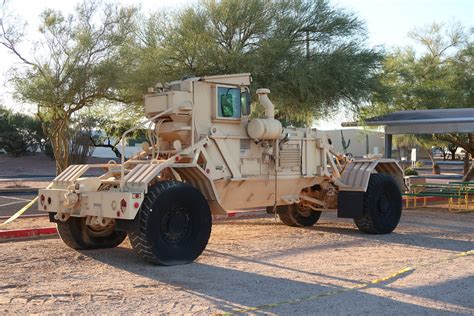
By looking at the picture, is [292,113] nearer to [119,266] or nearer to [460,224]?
[460,224]

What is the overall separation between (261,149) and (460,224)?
6413 millimetres

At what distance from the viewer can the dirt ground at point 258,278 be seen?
6754mm

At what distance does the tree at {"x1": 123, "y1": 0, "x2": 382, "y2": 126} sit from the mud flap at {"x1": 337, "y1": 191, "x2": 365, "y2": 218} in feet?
18.4

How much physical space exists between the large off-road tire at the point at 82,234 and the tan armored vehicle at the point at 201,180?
16mm

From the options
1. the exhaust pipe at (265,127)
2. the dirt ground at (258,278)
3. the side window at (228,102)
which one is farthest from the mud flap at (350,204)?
the side window at (228,102)

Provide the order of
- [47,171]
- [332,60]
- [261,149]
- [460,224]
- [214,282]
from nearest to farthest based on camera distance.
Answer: [214,282] < [261,149] < [460,224] < [332,60] < [47,171]

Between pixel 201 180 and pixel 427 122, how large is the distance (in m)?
10.8

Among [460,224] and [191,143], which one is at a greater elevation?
[191,143]

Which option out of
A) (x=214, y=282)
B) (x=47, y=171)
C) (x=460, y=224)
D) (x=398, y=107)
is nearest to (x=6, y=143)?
(x=47, y=171)

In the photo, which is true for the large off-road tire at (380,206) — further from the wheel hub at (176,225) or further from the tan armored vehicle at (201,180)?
the wheel hub at (176,225)

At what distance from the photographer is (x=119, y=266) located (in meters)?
8.99

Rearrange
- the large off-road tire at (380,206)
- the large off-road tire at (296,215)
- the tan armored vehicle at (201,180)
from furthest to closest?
1. the large off-road tire at (296,215)
2. the large off-road tire at (380,206)
3. the tan armored vehicle at (201,180)

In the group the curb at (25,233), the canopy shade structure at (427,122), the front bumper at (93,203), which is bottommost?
the curb at (25,233)

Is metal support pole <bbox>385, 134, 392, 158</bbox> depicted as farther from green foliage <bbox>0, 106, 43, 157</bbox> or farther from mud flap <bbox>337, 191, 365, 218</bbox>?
green foliage <bbox>0, 106, 43, 157</bbox>
